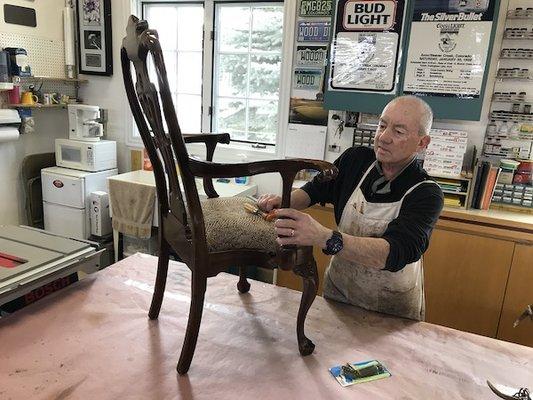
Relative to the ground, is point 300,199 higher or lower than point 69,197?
higher

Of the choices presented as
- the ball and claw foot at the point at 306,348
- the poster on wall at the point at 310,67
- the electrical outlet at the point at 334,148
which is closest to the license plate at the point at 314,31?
the poster on wall at the point at 310,67

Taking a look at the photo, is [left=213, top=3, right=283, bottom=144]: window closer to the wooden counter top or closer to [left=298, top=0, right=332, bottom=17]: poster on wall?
[left=298, top=0, right=332, bottom=17]: poster on wall

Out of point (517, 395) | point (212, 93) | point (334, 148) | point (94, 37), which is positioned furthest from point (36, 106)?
point (517, 395)

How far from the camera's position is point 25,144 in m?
3.47

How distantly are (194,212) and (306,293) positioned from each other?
0.43 metres

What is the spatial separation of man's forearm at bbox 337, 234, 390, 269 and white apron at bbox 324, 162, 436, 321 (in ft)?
0.82

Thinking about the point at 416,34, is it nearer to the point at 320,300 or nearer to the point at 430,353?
the point at 320,300

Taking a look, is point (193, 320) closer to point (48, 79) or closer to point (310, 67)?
point (310, 67)

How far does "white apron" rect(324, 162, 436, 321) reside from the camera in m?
1.48

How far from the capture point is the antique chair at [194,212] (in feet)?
3.54

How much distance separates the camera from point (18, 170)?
3.45 m

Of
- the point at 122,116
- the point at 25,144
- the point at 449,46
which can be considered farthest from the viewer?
the point at 122,116

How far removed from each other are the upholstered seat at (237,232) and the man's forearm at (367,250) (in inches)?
9.0

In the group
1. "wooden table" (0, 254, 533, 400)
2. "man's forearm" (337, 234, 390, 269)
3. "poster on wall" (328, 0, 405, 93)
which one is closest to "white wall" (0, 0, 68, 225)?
"wooden table" (0, 254, 533, 400)
